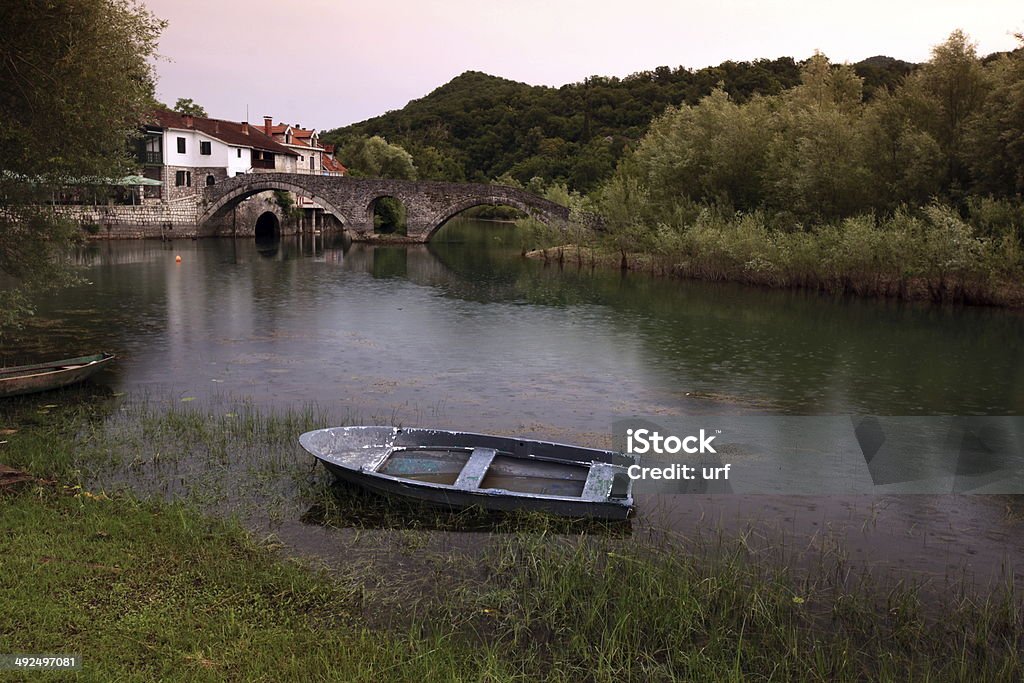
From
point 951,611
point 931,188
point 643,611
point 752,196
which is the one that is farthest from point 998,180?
point 643,611

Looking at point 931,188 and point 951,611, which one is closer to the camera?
point 951,611

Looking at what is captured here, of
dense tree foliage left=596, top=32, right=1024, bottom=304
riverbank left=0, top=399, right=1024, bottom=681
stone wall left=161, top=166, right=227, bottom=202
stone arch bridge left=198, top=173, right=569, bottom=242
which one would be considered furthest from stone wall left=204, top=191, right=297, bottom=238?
riverbank left=0, top=399, right=1024, bottom=681

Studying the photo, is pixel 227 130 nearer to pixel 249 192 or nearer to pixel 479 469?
pixel 249 192

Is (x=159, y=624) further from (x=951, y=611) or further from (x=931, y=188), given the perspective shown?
(x=931, y=188)

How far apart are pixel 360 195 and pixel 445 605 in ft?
195

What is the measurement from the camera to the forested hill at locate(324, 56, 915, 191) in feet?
324

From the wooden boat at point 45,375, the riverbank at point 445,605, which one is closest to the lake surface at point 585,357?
the wooden boat at point 45,375

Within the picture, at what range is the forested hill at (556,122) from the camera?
98.9 m

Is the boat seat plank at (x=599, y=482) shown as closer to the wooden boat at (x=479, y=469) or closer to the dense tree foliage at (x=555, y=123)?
the wooden boat at (x=479, y=469)

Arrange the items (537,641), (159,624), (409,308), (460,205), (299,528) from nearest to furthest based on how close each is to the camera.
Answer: (159,624)
(537,641)
(299,528)
(409,308)
(460,205)

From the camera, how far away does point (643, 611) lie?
26.6ft

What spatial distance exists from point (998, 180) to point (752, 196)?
13.9m

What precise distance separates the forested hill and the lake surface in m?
62.8

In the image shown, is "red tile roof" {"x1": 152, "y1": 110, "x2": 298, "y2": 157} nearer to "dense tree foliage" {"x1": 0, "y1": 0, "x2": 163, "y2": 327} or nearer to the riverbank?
"dense tree foliage" {"x1": 0, "y1": 0, "x2": 163, "y2": 327}
